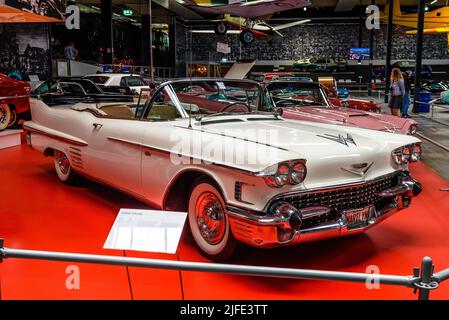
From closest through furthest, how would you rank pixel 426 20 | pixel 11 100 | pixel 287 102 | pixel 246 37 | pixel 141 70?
pixel 287 102 → pixel 11 100 → pixel 246 37 → pixel 141 70 → pixel 426 20

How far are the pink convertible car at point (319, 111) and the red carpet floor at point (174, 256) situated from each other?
1148 millimetres

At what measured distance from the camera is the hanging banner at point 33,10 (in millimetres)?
9383

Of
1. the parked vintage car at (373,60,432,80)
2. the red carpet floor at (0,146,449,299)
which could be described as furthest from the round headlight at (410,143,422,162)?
the parked vintage car at (373,60,432,80)

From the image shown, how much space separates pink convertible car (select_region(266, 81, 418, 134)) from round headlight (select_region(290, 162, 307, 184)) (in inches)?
123

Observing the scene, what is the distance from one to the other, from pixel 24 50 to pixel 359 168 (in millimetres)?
13827

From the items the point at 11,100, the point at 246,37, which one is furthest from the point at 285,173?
the point at 246,37

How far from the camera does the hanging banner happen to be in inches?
369

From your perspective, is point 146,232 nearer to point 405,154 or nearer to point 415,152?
point 405,154

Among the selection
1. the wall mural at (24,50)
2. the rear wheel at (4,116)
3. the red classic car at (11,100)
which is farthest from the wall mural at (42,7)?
the wall mural at (24,50)

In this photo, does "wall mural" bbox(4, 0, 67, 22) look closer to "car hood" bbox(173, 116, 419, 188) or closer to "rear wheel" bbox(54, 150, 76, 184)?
"rear wheel" bbox(54, 150, 76, 184)

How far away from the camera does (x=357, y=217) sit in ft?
10.4

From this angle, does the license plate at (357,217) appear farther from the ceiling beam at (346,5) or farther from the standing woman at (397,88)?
the ceiling beam at (346,5)

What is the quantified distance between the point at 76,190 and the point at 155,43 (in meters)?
25.2
